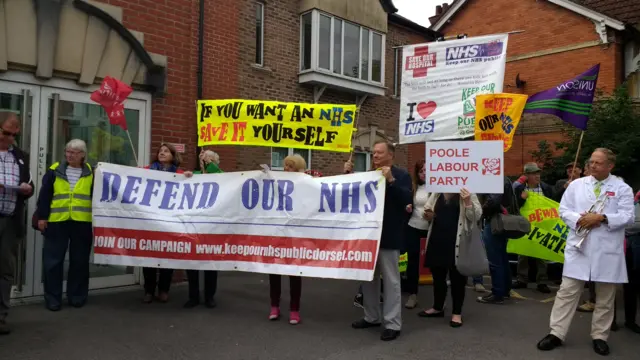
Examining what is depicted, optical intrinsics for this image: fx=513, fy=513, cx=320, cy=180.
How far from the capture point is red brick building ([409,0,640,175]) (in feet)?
48.9

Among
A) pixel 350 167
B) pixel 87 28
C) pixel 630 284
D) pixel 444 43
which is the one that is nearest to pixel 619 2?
pixel 444 43

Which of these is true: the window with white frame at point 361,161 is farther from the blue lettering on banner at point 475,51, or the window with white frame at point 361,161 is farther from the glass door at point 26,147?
the glass door at point 26,147

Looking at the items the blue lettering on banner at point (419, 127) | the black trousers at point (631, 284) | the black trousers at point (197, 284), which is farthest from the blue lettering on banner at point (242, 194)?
the blue lettering on banner at point (419, 127)

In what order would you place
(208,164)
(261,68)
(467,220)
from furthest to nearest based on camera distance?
(261,68) → (208,164) → (467,220)

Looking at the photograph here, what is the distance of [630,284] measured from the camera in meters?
5.51

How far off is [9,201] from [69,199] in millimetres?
841

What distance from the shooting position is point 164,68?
751 centimetres

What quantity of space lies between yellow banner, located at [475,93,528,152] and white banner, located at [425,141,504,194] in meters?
2.07

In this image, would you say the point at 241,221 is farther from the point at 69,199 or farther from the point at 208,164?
the point at 69,199

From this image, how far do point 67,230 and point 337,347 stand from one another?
3.49 meters

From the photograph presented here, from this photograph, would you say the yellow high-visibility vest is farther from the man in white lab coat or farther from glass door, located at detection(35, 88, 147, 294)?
the man in white lab coat

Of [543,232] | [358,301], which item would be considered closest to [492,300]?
[543,232]

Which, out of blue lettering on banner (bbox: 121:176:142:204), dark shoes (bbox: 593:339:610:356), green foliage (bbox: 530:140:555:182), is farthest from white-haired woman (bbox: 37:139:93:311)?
green foliage (bbox: 530:140:555:182)

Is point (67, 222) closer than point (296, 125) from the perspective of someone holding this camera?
Yes
